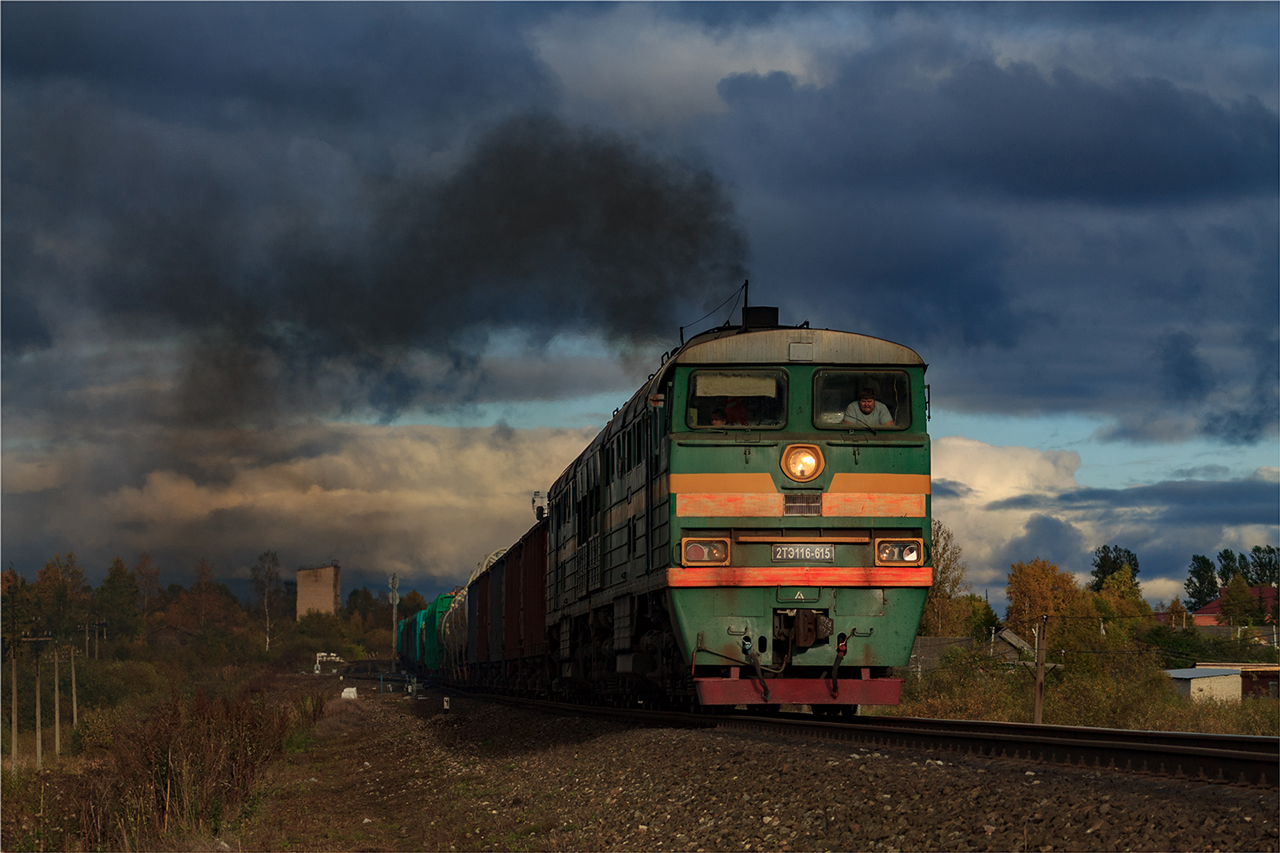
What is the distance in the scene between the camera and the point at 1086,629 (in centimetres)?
7338

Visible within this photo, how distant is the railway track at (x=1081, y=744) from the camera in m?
7.52

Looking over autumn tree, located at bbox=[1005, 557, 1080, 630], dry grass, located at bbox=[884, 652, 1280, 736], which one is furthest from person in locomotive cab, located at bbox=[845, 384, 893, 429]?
autumn tree, located at bbox=[1005, 557, 1080, 630]

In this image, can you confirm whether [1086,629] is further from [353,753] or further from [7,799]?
[7,799]

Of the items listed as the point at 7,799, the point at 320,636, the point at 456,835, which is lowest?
the point at 320,636

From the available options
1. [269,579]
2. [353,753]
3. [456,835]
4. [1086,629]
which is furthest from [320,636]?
[456,835]

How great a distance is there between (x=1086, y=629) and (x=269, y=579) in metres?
120

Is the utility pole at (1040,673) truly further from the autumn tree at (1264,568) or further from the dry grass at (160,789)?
the autumn tree at (1264,568)

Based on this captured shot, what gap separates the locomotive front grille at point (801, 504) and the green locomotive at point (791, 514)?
0.02 meters

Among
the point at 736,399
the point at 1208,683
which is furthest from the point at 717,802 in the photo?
the point at 1208,683

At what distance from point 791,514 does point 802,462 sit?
0.58 meters

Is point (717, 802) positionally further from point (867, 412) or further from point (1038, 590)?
point (1038, 590)

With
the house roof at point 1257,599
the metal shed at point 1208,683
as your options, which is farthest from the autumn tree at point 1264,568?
the metal shed at point 1208,683

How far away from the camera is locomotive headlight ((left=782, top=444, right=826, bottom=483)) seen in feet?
41.4

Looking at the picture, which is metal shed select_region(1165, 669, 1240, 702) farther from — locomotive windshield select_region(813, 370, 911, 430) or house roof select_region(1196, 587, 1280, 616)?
house roof select_region(1196, 587, 1280, 616)
